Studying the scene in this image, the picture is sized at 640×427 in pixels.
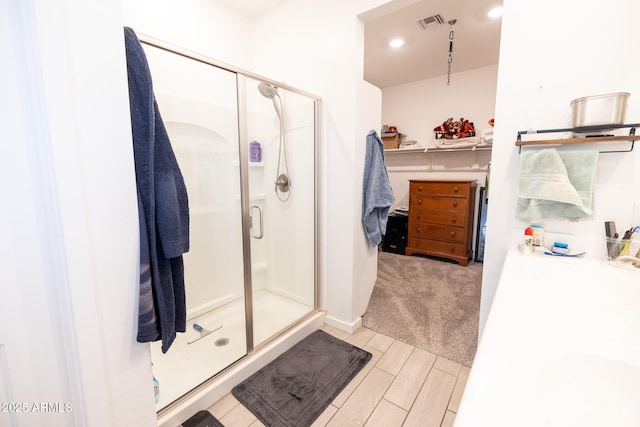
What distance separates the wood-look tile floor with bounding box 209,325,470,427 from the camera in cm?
138

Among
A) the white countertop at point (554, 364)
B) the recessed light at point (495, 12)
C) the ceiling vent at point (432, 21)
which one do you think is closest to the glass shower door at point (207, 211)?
the white countertop at point (554, 364)

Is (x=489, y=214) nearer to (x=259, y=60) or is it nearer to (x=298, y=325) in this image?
(x=298, y=325)

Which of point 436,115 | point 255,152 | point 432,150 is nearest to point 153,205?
point 255,152

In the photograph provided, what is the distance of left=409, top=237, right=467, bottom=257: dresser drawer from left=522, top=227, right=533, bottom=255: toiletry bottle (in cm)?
234

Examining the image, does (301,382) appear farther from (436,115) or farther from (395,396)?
(436,115)

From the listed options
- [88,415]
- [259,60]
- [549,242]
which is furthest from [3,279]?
[259,60]

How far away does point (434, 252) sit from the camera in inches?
150

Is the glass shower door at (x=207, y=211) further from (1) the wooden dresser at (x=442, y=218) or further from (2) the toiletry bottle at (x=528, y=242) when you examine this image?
(1) the wooden dresser at (x=442, y=218)

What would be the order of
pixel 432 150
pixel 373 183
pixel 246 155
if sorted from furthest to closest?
pixel 432 150, pixel 373 183, pixel 246 155

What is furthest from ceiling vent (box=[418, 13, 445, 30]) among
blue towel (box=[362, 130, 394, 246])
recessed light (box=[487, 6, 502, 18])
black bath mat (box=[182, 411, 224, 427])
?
black bath mat (box=[182, 411, 224, 427])

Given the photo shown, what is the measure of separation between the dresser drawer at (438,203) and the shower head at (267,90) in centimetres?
258

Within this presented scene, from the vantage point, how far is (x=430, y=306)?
2529mm

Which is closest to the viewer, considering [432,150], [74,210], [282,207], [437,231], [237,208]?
[74,210]

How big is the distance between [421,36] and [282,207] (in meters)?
2.30
